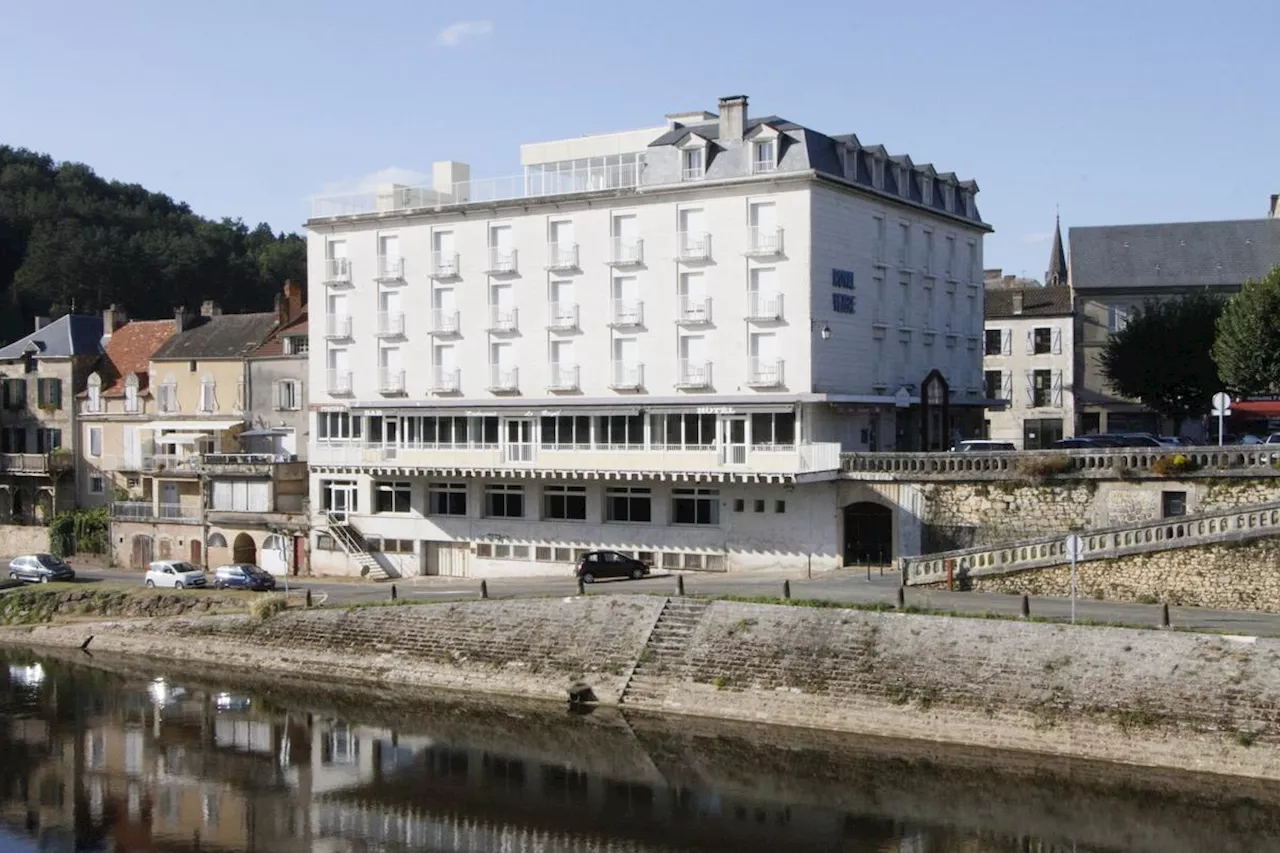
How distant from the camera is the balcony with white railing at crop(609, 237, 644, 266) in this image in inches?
2026

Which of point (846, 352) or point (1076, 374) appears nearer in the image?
point (846, 352)

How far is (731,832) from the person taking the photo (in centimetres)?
2917

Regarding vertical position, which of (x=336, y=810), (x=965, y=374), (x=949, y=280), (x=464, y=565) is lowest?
(x=336, y=810)

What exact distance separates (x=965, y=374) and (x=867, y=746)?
28.3 m

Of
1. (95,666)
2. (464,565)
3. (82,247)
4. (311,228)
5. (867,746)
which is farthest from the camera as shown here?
(82,247)

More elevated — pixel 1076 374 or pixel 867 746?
pixel 1076 374

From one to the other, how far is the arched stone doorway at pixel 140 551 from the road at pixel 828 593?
10314 mm

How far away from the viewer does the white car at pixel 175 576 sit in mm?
54781

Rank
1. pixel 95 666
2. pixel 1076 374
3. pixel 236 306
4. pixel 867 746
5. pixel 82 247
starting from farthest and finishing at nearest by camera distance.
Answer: pixel 236 306 < pixel 82 247 < pixel 1076 374 < pixel 95 666 < pixel 867 746

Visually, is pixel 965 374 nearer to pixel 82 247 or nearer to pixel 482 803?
pixel 482 803

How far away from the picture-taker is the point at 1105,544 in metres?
40.0

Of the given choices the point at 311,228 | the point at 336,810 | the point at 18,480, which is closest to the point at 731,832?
the point at 336,810

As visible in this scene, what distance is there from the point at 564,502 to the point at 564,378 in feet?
15.4

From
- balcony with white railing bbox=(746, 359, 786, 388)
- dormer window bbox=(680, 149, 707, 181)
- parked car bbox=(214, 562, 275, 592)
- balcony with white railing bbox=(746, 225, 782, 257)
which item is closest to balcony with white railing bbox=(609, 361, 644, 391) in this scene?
balcony with white railing bbox=(746, 359, 786, 388)
